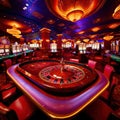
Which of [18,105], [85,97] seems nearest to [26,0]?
[18,105]

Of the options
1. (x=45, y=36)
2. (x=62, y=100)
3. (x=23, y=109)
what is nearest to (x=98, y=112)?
(x=62, y=100)

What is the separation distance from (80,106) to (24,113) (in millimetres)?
964

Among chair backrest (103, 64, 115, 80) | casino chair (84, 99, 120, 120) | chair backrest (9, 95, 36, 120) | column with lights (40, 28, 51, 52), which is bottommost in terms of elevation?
casino chair (84, 99, 120, 120)

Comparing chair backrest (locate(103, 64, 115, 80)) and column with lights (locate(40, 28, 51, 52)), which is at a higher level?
column with lights (locate(40, 28, 51, 52))

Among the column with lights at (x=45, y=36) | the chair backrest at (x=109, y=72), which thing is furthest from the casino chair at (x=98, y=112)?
the column with lights at (x=45, y=36)

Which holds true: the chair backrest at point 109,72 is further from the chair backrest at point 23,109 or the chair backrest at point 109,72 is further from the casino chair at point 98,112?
the chair backrest at point 23,109

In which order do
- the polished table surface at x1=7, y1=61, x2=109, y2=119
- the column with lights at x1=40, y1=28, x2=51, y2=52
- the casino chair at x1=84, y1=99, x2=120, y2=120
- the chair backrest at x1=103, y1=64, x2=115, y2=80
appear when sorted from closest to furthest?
the polished table surface at x1=7, y1=61, x2=109, y2=119 < the casino chair at x1=84, y1=99, x2=120, y2=120 < the chair backrest at x1=103, y1=64, x2=115, y2=80 < the column with lights at x1=40, y1=28, x2=51, y2=52

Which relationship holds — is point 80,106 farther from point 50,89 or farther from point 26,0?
point 26,0

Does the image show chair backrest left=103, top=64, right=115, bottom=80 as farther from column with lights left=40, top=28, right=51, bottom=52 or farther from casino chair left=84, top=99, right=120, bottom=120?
column with lights left=40, top=28, right=51, bottom=52

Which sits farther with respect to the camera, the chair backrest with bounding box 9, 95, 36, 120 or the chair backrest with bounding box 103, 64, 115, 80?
the chair backrest with bounding box 103, 64, 115, 80

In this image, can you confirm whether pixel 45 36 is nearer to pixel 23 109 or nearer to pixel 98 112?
pixel 23 109

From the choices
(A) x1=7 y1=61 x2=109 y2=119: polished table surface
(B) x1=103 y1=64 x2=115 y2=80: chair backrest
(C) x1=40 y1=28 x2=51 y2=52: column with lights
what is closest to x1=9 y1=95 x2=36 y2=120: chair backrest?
(A) x1=7 y1=61 x2=109 y2=119: polished table surface

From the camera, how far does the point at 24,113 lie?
150cm

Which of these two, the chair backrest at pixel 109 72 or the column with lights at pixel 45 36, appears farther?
the column with lights at pixel 45 36
